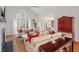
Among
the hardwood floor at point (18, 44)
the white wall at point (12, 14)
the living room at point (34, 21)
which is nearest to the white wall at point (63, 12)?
the living room at point (34, 21)

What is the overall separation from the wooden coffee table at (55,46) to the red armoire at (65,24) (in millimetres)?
101

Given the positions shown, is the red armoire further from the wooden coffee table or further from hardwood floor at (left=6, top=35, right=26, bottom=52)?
hardwood floor at (left=6, top=35, right=26, bottom=52)

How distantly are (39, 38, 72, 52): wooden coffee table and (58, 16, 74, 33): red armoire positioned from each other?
0.10 meters

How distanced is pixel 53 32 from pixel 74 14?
28cm

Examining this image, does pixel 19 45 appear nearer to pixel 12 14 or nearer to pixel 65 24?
pixel 12 14

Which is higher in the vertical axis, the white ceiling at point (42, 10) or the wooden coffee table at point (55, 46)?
the white ceiling at point (42, 10)

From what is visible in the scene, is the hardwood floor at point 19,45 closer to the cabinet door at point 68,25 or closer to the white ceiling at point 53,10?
the cabinet door at point 68,25

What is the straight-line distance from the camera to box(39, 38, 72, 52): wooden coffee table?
136 cm

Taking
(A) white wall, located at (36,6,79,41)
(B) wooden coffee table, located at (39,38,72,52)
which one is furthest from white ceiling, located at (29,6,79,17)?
(B) wooden coffee table, located at (39,38,72,52)

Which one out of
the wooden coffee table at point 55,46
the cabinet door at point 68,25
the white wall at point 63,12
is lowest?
the wooden coffee table at point 55,46

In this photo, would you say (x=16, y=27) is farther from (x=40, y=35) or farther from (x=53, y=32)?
(x=53, y=32)

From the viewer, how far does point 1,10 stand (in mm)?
1359

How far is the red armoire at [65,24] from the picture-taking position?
1.35 metres
